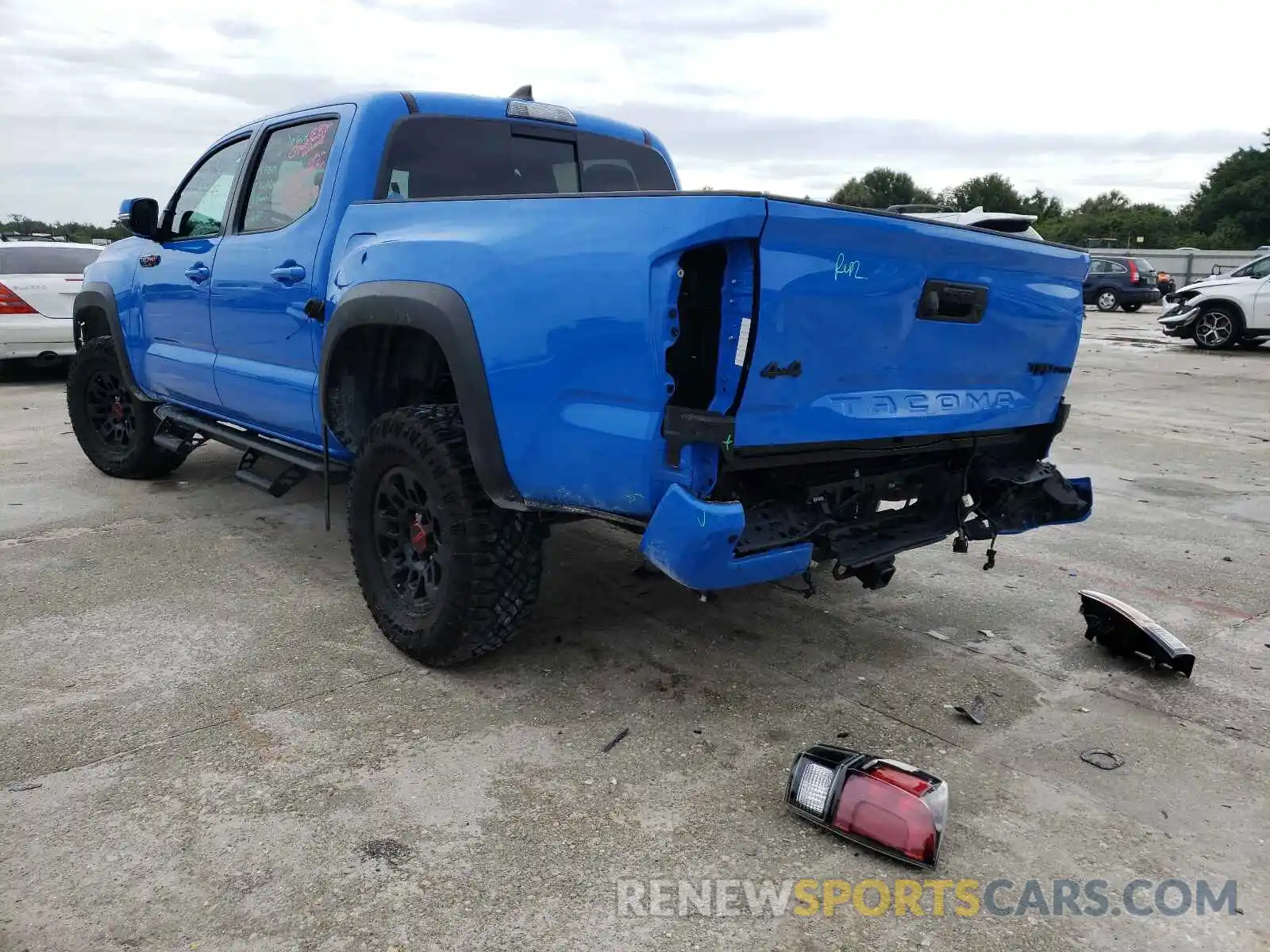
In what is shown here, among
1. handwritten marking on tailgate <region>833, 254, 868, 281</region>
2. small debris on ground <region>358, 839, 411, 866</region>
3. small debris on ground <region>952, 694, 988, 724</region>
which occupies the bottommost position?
small debris on ground <region>952, 694, 988, 724</region>

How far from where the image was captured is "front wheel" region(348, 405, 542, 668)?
3199 millimetres

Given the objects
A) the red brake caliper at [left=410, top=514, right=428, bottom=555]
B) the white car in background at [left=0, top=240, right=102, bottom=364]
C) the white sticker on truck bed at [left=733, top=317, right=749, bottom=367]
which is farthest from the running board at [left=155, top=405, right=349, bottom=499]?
the white car in background at [left=0, top=240, right=102, bottom=364]

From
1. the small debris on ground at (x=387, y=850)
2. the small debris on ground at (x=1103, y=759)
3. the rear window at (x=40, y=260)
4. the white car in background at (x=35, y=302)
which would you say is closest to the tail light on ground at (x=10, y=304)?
the white car in background at (x=35, y=302)

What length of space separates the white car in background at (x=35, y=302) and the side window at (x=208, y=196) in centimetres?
607

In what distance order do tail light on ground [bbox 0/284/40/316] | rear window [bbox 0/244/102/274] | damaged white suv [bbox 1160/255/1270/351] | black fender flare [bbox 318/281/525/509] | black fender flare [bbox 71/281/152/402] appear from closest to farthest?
black fender flare [bbox 318/281/525/509] → black fender flare [bbox 71/281/152/402] → tail light on ground [bbox 0/284/40/316] → rear window [bbox 0/244/102/274] → damaged white suv [bbox 1160/255/1270/351]

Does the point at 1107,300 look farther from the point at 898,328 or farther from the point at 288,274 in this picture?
the point at 288,274

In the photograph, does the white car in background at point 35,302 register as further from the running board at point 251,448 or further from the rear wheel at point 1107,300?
the rear wheel at point 1107,300

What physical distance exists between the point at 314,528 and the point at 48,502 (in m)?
1.72

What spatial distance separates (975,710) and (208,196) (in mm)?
4428

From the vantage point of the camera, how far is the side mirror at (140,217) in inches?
198

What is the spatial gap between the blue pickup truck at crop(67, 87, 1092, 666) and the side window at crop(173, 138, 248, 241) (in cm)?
3

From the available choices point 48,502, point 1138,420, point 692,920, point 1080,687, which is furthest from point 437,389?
point 1138,420

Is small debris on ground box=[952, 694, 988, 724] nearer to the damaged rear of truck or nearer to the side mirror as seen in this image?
the damaged rear of truck

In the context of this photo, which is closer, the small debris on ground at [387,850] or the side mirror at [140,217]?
the small debris on ground at [387,850]
